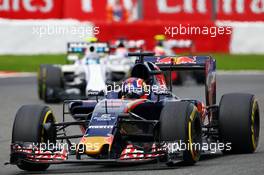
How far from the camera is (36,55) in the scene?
33.7 metres

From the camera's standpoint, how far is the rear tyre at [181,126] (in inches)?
425

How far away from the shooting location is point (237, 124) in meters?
11.9

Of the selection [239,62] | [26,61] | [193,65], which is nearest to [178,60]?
[193,65]

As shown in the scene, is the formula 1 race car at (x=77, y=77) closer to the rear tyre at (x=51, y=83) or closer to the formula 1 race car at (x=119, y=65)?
the rear tyre at (x=51, y=83)

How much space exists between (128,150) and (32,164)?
1.07 metres

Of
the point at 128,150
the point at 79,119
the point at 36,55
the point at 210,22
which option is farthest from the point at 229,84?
the point at 128,150

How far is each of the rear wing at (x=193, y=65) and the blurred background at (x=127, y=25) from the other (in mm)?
17214

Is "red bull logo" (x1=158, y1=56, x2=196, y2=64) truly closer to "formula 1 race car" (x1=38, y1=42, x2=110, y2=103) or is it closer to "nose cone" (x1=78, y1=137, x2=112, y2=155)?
"nose cone" (x1=78, y1=137, x2=112, y2=155)

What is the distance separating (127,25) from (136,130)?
826 inches

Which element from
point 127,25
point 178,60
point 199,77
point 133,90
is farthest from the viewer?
point 127,25

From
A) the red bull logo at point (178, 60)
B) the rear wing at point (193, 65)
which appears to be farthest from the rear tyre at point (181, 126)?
the red bull logo at point (178, 60)

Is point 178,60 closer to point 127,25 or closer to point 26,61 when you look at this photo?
point 127,25

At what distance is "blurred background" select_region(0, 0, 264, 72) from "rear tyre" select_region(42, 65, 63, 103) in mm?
8787

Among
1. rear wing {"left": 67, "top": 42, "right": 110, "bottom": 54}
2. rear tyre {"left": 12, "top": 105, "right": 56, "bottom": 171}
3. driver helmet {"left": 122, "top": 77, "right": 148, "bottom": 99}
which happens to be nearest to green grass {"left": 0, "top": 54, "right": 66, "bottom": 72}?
rear wing {"left": 67, "top": 42, "right": 110, "bottom": 54}
